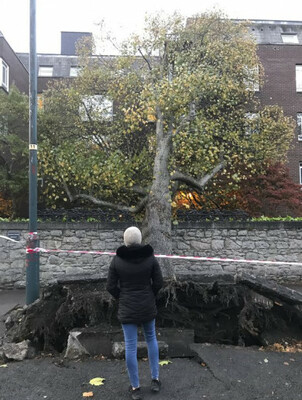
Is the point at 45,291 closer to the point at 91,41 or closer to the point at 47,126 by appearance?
the point at 47,126

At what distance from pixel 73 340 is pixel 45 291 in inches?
46.3

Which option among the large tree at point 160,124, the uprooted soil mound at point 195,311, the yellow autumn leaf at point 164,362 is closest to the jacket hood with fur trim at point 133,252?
the yellow autumn leaf at point 164,362

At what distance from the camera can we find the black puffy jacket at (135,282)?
3.65m

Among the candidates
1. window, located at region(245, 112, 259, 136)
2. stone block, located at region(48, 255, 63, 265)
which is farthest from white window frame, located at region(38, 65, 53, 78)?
stone block, located at region(48, 255, 63, 265)

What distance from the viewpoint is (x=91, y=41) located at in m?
11.2

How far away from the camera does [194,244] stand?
10.5 meters

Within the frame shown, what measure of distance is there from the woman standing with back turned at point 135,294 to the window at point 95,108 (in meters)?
8.70

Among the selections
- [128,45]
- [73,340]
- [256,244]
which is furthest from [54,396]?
[128,45]

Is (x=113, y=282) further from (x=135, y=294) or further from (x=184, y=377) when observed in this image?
(x=184, y=377)

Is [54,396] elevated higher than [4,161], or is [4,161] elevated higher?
[4,161]

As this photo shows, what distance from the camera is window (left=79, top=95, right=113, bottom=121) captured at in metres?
11.8

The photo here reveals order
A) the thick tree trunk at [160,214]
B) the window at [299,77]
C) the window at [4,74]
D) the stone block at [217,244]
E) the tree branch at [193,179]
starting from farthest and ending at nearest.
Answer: the window at [299,77] < the window at [4,74] < the stone block at [217,244] < the tree branch at [193,179] < the thick tree trunk at [160,214]

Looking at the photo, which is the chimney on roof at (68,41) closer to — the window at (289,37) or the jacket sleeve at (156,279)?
the window at (289,37)

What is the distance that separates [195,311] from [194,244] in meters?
4.90
